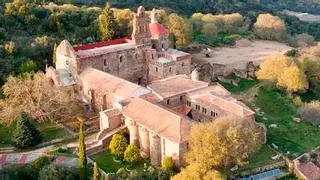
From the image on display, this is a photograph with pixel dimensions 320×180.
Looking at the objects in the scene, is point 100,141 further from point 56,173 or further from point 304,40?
point 304,40

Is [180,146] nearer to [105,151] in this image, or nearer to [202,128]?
[202,128]

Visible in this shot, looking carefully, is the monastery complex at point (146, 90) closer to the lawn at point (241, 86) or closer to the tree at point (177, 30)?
the lawn at point (241, 86)

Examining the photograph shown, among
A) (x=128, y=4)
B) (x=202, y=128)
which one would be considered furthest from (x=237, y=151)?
(x=128, y=4)

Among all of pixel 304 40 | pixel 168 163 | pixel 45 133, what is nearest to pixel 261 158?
pixel 168 163

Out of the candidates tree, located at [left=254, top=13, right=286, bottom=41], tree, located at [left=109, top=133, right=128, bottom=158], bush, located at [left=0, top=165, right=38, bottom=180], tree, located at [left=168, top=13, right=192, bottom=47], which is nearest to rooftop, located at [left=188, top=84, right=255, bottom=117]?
tree, located at [left=109, top=133, right=128, bottom=158]

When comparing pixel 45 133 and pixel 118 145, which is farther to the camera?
pixel 45 133

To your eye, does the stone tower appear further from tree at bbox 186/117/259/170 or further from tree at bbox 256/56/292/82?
tree at bbox 186/117/259/170

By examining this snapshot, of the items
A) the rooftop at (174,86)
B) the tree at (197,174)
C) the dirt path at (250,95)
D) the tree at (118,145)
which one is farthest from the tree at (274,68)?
the tree at (197,174)
